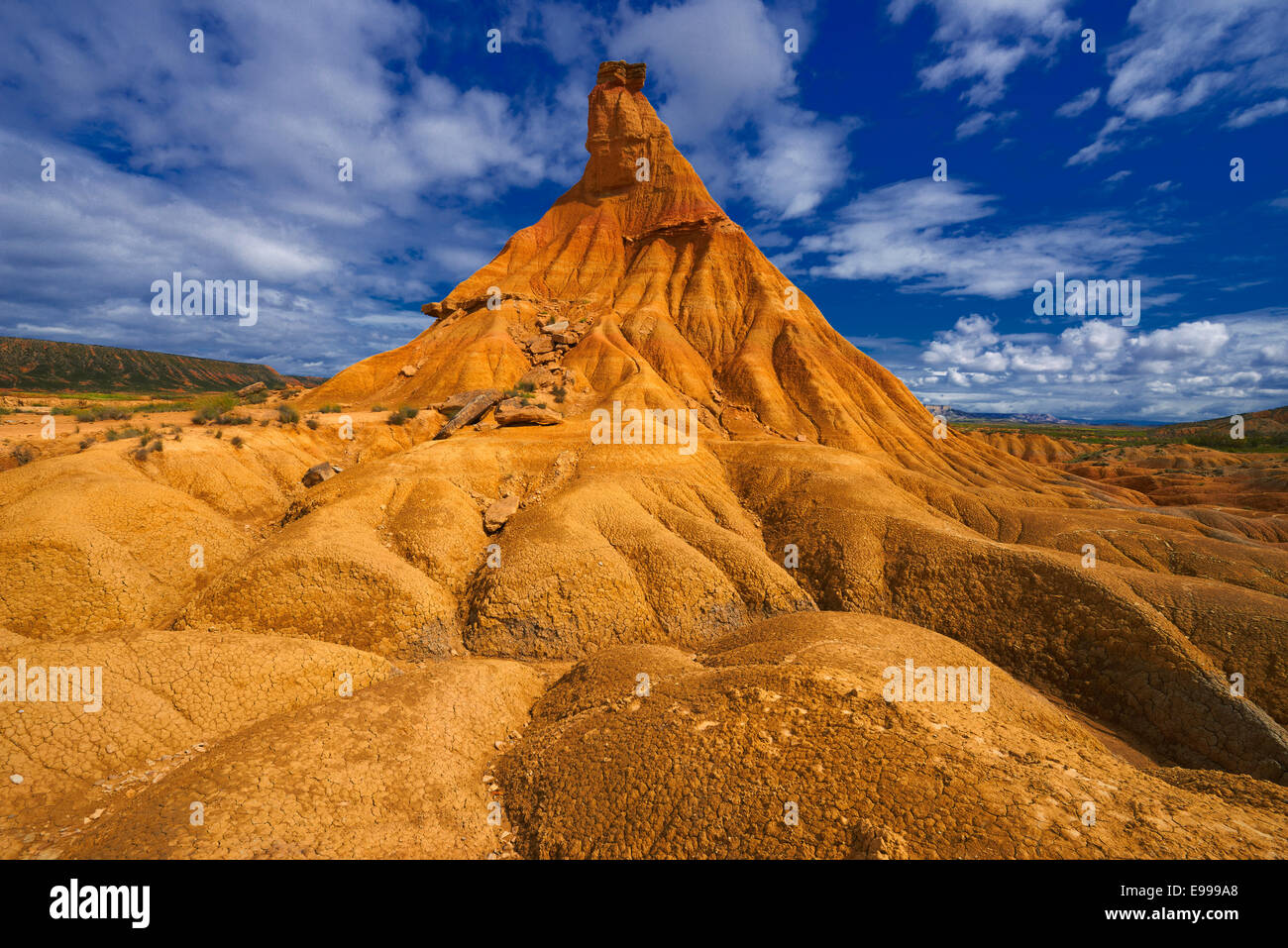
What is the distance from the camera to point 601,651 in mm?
14945

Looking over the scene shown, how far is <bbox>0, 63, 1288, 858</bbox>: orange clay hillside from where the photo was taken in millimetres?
7312

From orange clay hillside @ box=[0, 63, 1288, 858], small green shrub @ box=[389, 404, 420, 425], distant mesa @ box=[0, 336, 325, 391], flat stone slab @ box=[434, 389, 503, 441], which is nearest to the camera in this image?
orange clay hillside @ box=[0, 63, 1288, 858]

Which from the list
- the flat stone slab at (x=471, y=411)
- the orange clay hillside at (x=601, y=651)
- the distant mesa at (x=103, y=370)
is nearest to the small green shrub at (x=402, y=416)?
the orange clay hillside at (x=601, y=651)

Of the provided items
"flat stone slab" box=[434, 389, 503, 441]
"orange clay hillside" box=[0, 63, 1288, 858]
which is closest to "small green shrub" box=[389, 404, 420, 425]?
"orange clay hillside" box=[0, 63, 1288, 858]

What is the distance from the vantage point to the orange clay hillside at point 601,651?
24.0 ft

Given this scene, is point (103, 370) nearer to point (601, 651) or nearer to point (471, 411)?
point (471, 411)

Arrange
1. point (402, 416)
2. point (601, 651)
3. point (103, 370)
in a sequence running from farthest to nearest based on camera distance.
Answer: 1. point (103, 370)
2. point (402, 416)
3. point (601, 651)

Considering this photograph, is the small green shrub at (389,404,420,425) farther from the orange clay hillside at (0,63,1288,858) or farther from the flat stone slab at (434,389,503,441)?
the flat stone slab at (434,389,503,441)

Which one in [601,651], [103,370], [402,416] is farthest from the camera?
[103,370]

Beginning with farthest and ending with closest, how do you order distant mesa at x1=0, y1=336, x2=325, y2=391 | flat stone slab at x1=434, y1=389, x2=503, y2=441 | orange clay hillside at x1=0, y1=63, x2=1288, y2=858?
1. distant mesa at x1=0, y1=336, x2=325, y2=391
2. flat stone slab at x1=434, y1=389, x2=503, y2=441
3. orange clay hillside at x1=0, y1=63, x2=1288, y2=858

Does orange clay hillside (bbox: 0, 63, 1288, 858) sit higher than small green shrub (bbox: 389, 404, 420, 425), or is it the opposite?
small green shrub (bbox: 389, 404, 420, 425)

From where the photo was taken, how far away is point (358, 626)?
589 inches

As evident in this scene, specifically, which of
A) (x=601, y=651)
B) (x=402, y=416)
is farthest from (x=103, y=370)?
(x=601, y=651)
